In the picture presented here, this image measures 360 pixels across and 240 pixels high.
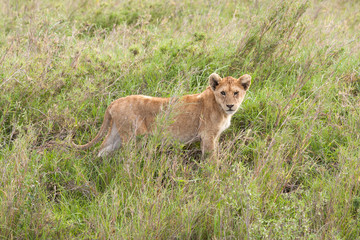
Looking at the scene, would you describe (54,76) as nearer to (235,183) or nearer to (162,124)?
(162,124)

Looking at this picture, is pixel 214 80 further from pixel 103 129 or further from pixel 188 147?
pixel 103 129

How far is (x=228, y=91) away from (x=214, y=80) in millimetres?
226

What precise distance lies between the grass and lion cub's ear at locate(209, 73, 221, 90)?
341 millimetres

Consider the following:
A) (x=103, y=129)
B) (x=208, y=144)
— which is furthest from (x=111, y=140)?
(x=208, y=144)

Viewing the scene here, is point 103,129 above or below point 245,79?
below

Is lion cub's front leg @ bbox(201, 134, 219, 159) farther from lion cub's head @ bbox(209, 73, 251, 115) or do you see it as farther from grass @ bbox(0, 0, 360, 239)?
lion cub's head @ bbox(209, 73, 251, 115)

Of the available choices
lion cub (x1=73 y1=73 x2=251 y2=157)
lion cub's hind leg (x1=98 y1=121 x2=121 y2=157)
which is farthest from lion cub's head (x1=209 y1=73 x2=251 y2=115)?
lion cub's hind leg (x1=98 y1=121 x2=121 y2=157)

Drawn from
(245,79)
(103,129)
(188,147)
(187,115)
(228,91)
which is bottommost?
(188,147)

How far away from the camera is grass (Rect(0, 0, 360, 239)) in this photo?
3729 millimetres

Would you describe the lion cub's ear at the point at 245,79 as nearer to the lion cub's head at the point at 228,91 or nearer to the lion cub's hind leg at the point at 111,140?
the lion cub's head at the point at 228,91

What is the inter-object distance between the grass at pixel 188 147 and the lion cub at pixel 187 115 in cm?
Result: 19

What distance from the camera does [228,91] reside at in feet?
16.5

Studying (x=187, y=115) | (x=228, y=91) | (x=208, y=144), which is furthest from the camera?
(x=187, y=115)

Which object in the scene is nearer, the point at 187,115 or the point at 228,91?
the point at 228,91
